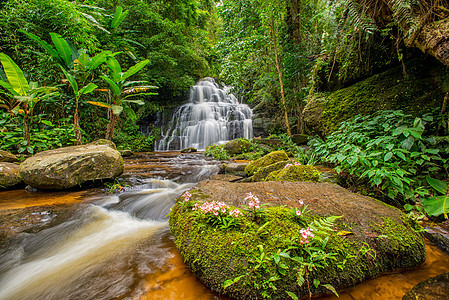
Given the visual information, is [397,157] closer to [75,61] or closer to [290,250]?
[290,250]

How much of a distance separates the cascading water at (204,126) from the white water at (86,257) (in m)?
10.6

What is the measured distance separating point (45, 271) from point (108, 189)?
2.29 m

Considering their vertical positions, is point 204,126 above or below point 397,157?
above

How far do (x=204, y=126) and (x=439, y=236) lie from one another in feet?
42.6

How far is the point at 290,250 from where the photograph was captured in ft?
4.09

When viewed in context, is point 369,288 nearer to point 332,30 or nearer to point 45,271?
point 45,271

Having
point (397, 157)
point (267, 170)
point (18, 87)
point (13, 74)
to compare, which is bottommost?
point (267, 170)

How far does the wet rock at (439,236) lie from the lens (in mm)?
1626

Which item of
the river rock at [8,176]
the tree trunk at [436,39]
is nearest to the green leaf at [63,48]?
the river rock at [8,176]

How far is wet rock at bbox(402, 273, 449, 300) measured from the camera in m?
1.00

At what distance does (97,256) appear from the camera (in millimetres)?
1751

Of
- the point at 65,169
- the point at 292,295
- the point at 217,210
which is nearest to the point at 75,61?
the point at 65,169

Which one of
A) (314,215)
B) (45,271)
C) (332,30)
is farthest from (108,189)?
(332,30)

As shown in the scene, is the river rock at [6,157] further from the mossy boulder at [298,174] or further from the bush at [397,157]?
the bush at [397,157]
